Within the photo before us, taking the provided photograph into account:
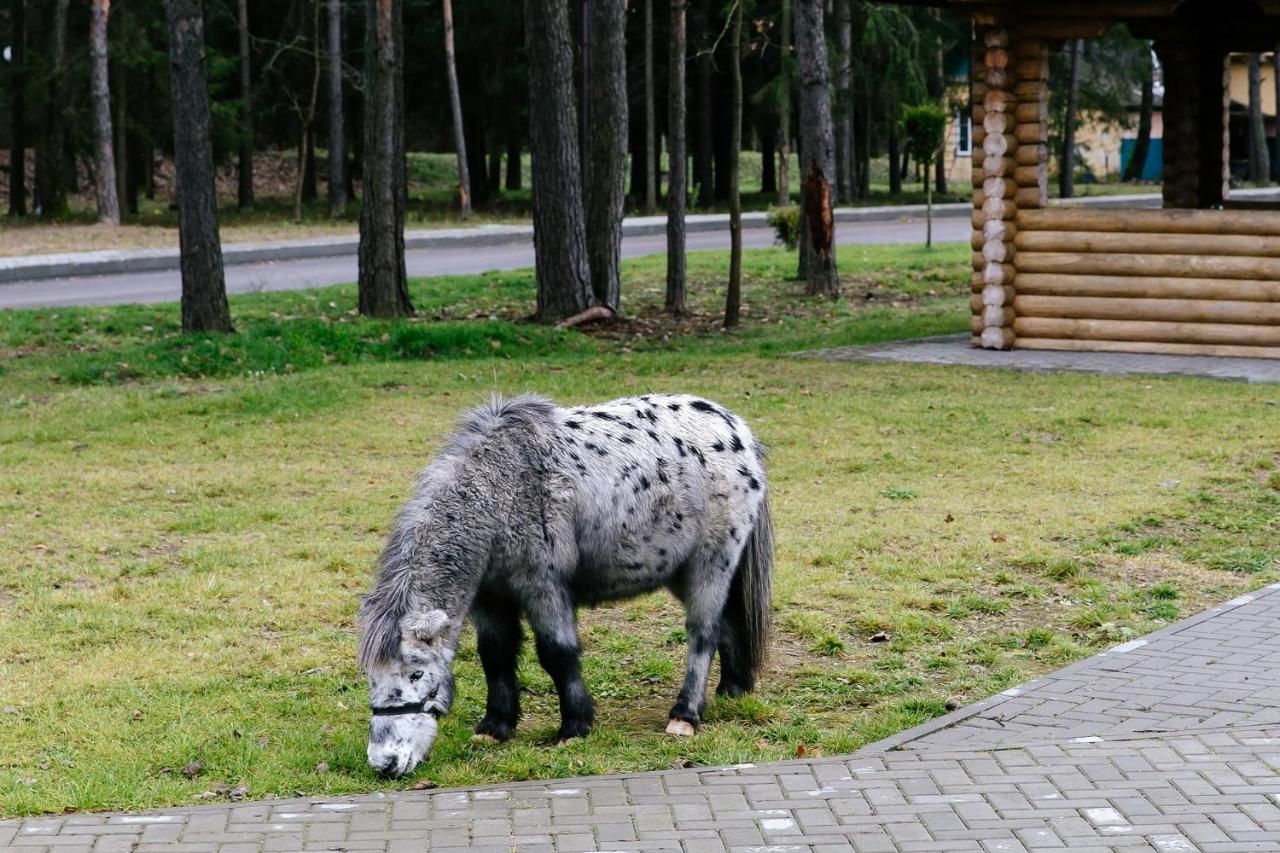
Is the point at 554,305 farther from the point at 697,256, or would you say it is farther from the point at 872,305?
the point at 697,256

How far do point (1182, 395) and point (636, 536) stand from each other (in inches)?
370

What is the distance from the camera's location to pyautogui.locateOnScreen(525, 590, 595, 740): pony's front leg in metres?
6.63

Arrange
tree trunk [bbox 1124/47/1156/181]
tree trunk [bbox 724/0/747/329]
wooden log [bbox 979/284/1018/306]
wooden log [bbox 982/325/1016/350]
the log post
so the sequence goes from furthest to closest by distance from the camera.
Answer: tree trunk [bbox 1124/47/1156/181], tree trunk [bbox 724/0/747/329], wooden log [bbox 982/325/1016/350], wooden log [bbox 979/284/1018/306], the log post

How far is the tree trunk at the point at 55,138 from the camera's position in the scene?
39.8m

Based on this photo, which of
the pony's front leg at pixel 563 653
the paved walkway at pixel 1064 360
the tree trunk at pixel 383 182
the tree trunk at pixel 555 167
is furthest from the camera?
the tree trunk at pixel 383 182

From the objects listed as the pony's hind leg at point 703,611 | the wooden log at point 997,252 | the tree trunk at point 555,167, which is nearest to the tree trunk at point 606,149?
the tree trunk at point 555,167

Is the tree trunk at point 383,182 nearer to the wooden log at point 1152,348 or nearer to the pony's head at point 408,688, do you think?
the wooden log at point 1152,348

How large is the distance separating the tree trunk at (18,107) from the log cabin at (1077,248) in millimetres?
28994

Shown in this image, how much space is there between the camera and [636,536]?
6.85 m

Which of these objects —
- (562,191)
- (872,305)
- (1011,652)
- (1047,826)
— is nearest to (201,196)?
(562,191)

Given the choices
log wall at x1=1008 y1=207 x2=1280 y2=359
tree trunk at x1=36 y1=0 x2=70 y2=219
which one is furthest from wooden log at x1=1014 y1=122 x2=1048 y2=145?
tree trunk at x1=36 y1=0 x2=70 y2=219

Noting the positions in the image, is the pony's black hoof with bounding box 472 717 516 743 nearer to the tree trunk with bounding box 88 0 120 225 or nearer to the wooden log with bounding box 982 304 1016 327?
the wooden log with bounding box 982 304 1016 327

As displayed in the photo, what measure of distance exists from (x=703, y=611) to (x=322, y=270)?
21.7m

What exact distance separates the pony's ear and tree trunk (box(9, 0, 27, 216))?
3771 centimetres
